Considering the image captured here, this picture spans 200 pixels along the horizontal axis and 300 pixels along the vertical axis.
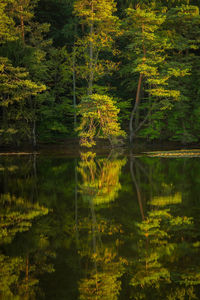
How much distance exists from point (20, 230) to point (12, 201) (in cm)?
228

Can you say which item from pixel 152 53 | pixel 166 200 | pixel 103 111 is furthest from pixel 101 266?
pixel 152 53

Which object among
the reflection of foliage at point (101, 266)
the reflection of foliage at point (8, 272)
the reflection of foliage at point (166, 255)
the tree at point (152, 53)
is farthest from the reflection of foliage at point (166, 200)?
the tree at point (152, 53)

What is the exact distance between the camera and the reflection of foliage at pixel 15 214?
564 centimetres

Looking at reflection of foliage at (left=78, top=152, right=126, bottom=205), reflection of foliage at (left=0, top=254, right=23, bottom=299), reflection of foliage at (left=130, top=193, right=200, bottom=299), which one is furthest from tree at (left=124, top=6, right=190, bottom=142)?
reflection of foliage at (left=0, top=254, right=23, bottom=299)

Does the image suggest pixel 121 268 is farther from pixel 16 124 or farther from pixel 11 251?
pixel 16 124

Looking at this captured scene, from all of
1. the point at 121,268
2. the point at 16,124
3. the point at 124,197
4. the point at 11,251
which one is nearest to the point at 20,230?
the point at 11,251

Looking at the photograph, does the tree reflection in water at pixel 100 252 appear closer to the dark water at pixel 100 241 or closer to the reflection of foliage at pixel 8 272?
the dark water at pixel 100 241

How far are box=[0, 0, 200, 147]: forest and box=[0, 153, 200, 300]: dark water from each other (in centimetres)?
1490

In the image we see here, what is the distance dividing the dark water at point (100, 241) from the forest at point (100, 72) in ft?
48.9

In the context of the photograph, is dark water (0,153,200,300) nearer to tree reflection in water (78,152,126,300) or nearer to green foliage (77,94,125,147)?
tree reflection in water (78,152,126,300)

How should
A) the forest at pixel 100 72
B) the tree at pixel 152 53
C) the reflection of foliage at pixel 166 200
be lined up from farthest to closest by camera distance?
the tree at pixel 152 53 → the forest at pixel 100 72 → the reflection of foliage at pixel 166 200

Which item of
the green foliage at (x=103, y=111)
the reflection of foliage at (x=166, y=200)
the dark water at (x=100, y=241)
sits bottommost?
the green foliage at (x=103, y=111)

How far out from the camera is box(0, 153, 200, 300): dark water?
3.63 m

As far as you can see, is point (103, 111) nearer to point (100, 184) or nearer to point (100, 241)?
point (100, 184)
